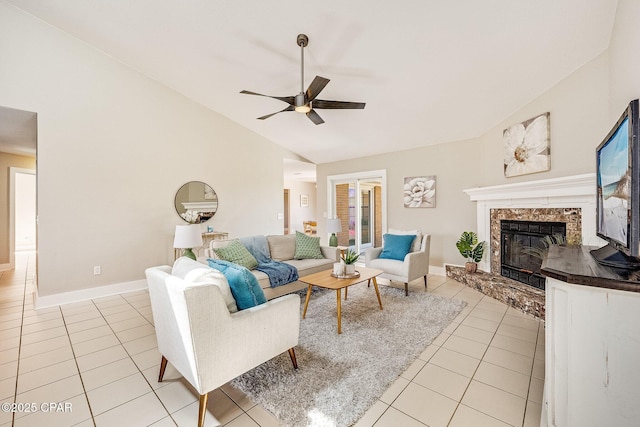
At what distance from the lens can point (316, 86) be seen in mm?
2529

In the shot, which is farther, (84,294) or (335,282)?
(84,294)

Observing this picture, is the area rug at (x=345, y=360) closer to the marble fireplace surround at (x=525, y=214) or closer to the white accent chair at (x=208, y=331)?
the white accent chair at (x=208, y=331)

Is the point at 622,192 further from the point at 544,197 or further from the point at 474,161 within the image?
the point at 474,161

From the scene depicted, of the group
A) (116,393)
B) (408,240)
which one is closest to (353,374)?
(116,393)

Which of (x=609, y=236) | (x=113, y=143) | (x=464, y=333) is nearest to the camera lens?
(x=609, y=236)

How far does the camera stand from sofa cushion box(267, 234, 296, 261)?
412 cm

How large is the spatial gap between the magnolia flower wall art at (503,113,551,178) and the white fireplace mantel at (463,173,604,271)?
252 millimetres

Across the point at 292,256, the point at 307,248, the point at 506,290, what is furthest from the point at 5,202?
the point at 506,290

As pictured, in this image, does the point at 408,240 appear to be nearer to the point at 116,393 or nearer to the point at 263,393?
the point at 263,393

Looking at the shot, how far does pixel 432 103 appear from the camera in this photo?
3777 millimetres

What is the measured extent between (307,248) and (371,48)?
9.16 feet

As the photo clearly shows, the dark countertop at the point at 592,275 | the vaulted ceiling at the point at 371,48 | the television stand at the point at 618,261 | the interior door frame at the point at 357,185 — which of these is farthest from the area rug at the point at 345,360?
the vaulted ceiling at the point at 371,48

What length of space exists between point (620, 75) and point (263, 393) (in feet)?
11.8

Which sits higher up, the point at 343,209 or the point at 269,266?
the point at 343,209
